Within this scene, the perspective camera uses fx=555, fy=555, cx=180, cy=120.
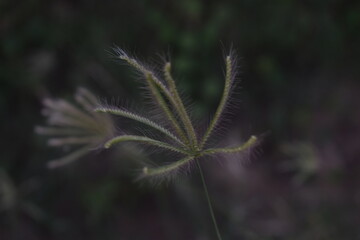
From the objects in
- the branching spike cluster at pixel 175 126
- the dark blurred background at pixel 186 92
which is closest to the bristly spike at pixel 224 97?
the branching spike cluster at pixel 175 126

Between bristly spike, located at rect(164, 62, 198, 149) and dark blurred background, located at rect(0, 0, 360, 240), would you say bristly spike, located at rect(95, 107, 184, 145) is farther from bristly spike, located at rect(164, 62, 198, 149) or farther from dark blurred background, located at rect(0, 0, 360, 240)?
dark blurred background, located at rect(0, 0, 360, 240)

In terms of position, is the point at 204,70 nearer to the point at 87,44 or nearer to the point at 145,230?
the point at 87,44

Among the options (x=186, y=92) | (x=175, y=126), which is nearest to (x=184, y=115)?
(x=175, y=126)

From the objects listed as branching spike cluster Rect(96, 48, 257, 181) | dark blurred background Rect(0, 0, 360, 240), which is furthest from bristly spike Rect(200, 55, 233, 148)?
dark blurred background Rect(0, 0, 360, 240)

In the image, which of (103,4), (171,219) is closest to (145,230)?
(171,219)

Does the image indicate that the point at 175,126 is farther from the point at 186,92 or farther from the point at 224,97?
the point at 186,92

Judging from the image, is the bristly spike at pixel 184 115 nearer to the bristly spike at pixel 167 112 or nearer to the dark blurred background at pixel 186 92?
the bristly spike at pixel 167 112

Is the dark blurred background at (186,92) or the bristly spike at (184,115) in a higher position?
the dark blurred background at (186,92)

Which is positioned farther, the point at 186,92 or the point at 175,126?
the point at 186,92
